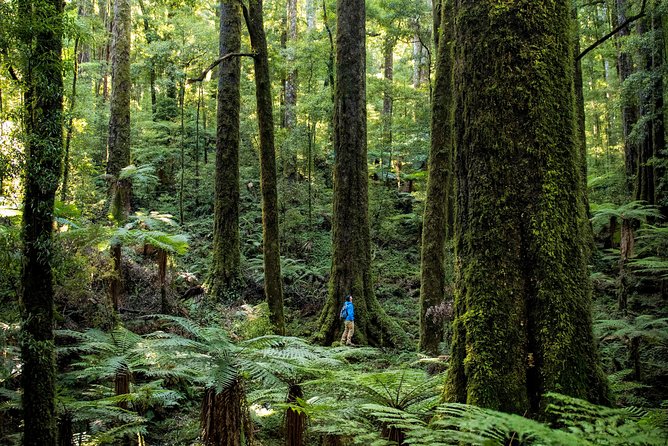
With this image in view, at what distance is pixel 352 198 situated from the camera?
34.6 ft

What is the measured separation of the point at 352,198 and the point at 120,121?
7.06 m

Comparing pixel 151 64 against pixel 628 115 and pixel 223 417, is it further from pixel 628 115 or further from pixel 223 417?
pixel 223 417

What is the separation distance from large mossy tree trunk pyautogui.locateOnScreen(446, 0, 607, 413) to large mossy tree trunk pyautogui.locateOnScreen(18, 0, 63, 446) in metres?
4.03

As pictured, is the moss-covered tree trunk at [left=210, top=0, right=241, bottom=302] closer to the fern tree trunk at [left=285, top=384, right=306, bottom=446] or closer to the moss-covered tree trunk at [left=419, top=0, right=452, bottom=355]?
the moss-covered tree trunk at [left=419, top=0, right=452, bottom=355]

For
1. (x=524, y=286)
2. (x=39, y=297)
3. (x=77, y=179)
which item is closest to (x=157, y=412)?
(x=39, y=297)

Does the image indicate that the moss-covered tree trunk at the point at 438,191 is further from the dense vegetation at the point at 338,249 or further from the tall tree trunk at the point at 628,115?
the tall tree trunk at the point at 628,115

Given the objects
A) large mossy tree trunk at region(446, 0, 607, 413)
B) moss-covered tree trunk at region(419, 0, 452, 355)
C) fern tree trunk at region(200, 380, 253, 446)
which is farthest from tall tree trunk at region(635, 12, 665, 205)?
fern tree trunk at region(200, 380, 253, 446)

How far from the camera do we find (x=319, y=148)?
71.4ft

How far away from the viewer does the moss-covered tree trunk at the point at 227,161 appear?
12.9m

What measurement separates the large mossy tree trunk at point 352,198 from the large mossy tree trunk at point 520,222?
23.5 feet

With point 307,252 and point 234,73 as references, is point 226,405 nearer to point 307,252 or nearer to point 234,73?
point 234,73

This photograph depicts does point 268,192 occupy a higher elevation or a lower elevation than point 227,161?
lower

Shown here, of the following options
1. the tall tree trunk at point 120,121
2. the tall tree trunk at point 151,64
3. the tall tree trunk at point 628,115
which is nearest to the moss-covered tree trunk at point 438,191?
the tall tree trunk at point 120,121

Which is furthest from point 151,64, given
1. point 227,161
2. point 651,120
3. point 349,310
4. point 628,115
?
point 628,115
